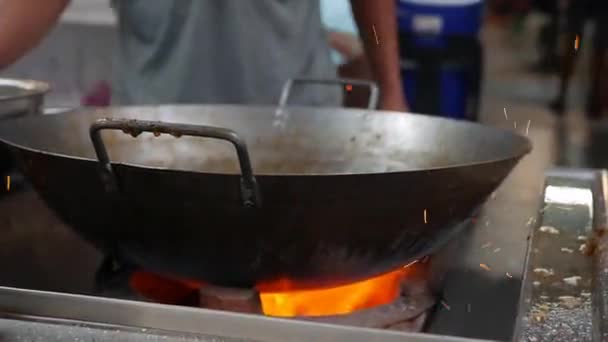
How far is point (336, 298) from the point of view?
82cm

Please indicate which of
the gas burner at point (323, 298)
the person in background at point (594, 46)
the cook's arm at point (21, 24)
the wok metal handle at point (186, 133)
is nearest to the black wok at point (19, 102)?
the cook's arm at point (21, 24)

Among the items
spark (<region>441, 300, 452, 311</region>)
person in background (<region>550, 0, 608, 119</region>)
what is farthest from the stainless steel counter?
person in background (<region>550, 0, 608, 119</region>)

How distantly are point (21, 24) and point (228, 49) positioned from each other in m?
0.38

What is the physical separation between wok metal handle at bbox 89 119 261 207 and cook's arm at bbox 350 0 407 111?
0.75 m

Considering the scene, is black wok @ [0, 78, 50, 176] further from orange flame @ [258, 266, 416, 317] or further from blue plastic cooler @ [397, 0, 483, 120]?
blue plastic cooler @ [397, 0, 483, 120]

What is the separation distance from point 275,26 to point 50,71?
3.50 ft

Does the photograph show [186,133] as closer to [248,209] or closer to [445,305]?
[248,209]

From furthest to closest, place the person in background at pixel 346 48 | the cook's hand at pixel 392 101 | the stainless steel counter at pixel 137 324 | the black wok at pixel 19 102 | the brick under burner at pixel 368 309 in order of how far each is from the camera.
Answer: the person in background at pixel 346 48 → the cook's hand at pixel 392 101 → the black wok at pixel 19 102 → the brick under burner at pixel 368 309 → the stainless steel counter at pixel 137 324

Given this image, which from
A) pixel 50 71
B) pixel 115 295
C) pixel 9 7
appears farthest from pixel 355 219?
pixel 50 71

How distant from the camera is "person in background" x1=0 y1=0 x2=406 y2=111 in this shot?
1.36 meters

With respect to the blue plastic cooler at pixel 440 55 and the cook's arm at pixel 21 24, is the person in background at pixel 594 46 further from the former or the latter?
the cook's arm at pixel 21 24

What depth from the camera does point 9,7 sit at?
114 cm

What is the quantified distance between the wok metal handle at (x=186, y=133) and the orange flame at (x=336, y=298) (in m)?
0.18

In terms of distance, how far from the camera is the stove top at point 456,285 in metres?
0.60
